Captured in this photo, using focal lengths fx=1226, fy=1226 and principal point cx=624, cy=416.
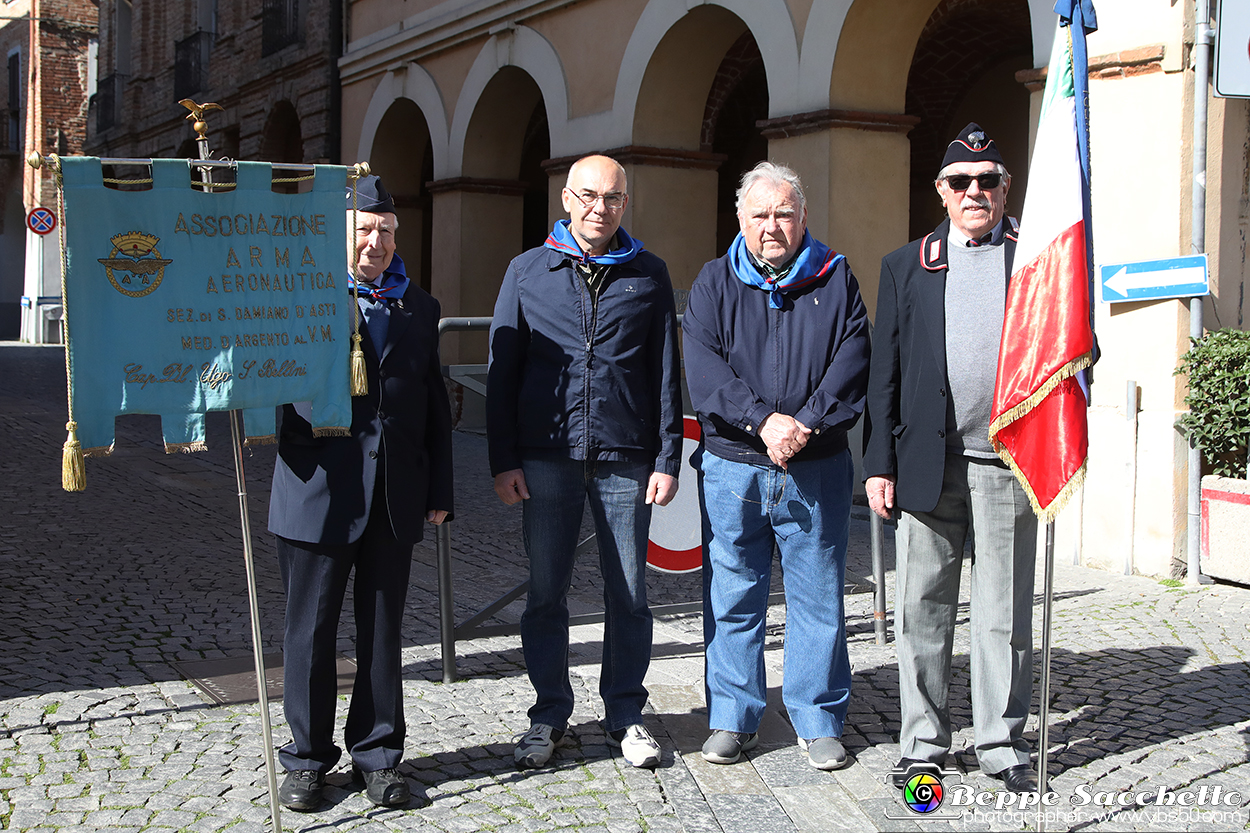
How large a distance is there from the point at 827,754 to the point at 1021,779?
59 centimetres

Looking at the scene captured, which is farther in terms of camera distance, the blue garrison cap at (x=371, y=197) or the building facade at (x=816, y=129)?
Answer: the building facade at (x=816, y=129)

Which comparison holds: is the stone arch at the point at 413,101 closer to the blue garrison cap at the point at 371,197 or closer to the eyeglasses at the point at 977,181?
the blue garrison cap at the point at 371,197

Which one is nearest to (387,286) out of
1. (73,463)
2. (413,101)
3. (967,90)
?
(73,463)

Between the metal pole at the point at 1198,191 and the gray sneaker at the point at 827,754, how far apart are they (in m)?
3.62

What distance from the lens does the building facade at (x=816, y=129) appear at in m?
6.83

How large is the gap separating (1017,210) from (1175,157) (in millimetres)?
5411

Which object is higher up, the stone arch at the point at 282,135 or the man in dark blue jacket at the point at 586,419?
the stone arch at the point at 282,135

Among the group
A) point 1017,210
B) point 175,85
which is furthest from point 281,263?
point 175,85

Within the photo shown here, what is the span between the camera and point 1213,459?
6699mm

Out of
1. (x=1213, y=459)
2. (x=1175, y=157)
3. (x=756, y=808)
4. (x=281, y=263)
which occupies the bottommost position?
(x=756, y=808)

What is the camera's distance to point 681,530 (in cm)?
529

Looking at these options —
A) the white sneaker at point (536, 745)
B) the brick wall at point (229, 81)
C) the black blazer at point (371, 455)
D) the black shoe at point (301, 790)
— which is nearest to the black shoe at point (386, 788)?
the black shoe at point (301, 790)

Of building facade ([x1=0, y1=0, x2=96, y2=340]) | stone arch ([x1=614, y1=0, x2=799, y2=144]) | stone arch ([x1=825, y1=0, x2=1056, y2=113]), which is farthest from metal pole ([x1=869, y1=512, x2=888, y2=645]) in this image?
building facade ([x1=0, y1=0, x2=96, y2=340])

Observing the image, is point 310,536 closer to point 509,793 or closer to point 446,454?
Result: point 446,454
